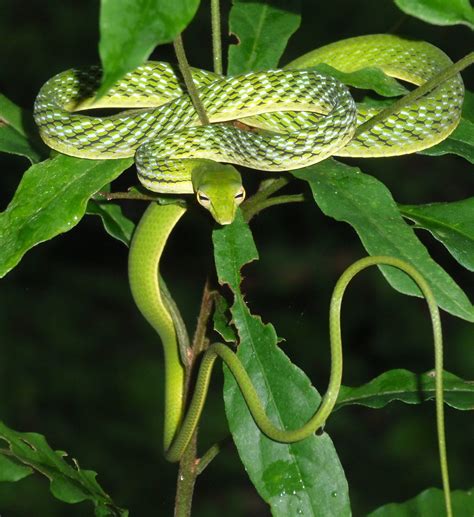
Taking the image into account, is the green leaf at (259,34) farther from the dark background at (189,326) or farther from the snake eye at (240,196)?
the dark background at (189,326)

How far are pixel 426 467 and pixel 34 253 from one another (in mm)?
2528

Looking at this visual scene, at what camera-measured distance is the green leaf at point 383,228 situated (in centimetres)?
177

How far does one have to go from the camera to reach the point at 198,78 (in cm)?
209

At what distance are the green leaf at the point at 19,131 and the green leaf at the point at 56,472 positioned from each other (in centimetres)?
69

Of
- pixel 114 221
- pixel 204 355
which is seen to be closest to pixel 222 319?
pixel 204 355

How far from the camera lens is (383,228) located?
1791mm

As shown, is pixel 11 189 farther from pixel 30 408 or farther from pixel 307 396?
pixel 307 396

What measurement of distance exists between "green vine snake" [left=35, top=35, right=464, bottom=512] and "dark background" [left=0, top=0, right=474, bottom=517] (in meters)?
2.22

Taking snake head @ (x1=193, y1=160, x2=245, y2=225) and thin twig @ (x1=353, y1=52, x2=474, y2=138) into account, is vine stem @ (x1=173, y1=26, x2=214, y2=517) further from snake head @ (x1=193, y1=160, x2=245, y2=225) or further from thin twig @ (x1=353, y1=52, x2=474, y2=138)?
thin twig @ (x1=353, y1=52, x2=474, y2=138)

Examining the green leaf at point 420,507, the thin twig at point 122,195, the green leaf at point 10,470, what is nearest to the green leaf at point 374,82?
the thin twig at point 122,195

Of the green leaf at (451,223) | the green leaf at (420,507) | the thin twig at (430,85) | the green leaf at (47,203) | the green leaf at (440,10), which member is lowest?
the green leaf at (420,507)

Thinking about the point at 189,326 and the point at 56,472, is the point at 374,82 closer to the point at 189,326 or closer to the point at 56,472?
the point at 56,472

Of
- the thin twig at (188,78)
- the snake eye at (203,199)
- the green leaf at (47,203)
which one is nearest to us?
the thin twig at (188,78)

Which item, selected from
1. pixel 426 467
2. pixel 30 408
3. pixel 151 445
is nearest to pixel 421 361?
pixel 426 467
